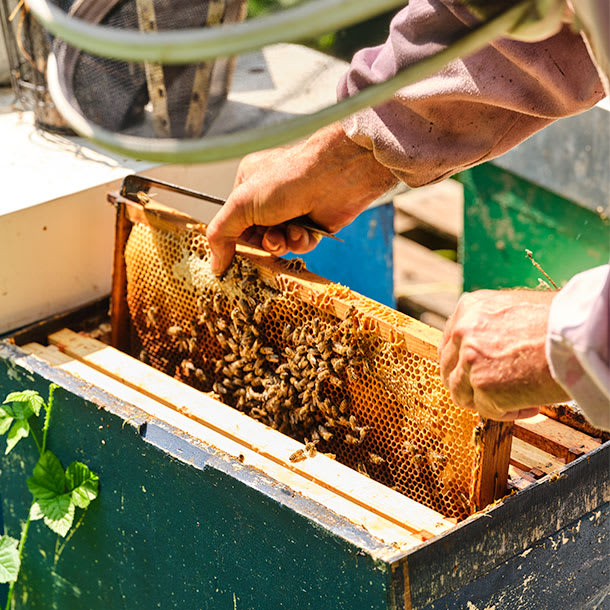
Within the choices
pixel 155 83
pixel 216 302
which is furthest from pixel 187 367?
pixel 155 83

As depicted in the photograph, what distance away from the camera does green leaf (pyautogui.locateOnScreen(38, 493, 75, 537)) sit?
1978 millimetres

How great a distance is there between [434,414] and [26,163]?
4.70 feet

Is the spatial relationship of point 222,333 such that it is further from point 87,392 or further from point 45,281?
point 45,281

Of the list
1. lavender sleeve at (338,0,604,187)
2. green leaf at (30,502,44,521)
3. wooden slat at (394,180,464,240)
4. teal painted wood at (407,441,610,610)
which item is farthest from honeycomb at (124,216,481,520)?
wooden slat at (394,180,464,240)

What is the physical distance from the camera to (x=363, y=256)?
3.00 metres

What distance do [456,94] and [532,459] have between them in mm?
737

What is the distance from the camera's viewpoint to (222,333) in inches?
83.7

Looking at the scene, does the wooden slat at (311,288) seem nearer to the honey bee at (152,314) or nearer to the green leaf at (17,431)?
the honey bee at (152,314)

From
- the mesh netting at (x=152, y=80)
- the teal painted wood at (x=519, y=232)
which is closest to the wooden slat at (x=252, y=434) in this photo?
the mesh netting at (x=152, y=80)

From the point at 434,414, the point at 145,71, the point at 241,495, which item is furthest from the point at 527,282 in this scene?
the point at 241,495

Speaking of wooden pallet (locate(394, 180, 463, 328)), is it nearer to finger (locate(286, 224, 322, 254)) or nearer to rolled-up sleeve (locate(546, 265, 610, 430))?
finger (locate(286, 224, 322, 254))

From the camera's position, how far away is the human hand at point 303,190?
1984mm

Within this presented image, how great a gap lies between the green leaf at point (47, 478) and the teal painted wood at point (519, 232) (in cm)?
200

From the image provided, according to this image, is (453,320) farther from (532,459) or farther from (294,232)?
(294,232)
